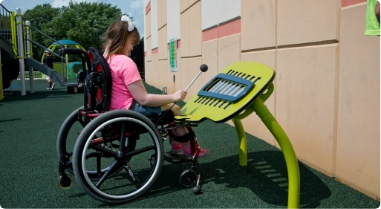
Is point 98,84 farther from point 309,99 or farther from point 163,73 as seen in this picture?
point 163,73

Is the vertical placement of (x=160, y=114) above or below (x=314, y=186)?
above

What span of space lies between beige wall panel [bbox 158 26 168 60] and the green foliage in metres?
33.2

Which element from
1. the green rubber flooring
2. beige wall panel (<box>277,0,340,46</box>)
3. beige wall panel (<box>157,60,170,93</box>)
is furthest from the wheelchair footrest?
beige wall panel (<box>157,60,170,93</box>)

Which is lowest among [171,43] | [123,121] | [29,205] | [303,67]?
[29,205]

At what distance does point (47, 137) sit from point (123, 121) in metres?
3.07

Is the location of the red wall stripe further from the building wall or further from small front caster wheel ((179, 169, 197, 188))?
small front caster wheel ((179, 169, 197, 188))

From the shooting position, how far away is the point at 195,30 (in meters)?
8.14

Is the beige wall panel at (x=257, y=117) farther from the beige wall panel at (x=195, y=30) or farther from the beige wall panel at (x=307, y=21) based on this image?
the beige wall panel at (x=195, y=30)

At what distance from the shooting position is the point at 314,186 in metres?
3.01

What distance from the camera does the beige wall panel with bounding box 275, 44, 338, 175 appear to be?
10.6 feet

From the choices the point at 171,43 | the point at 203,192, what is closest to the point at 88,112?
the point at 203,192

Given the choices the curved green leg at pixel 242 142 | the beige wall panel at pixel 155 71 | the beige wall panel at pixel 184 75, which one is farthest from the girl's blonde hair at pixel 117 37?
the beige wall panel at pixel 155 71

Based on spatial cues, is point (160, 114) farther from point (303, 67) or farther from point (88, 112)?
point (303, 67)

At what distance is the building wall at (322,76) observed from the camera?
2750 millimetres
